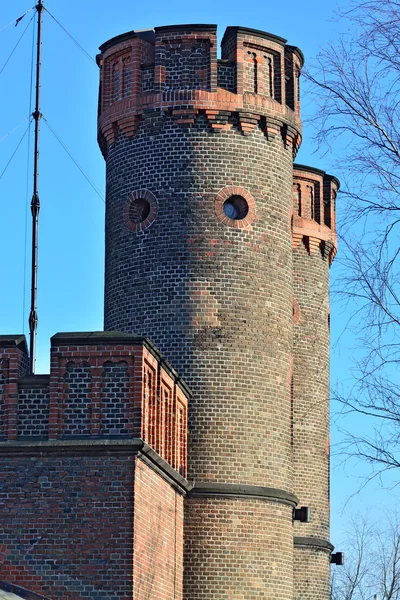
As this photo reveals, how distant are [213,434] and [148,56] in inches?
345

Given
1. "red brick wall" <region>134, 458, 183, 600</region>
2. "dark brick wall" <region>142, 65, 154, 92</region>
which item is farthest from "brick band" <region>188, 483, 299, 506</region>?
"dark brick wall" <region>142, 65, 154, 92</region>

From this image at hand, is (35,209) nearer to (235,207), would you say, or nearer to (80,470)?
(235,207)

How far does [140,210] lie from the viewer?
31031 mm

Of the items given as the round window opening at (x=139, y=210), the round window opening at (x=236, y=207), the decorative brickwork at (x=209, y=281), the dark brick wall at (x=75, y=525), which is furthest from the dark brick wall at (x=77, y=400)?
the round window opening at (x=236, y=207)

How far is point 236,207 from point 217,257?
135 centimetres

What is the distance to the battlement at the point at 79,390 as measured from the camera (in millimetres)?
24047

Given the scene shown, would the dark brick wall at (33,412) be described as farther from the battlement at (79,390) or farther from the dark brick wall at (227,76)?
the dark brick wall at (227,76)

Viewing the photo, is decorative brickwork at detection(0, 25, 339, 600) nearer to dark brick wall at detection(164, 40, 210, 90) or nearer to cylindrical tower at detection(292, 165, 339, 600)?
dark brick wall at detection(164, 40, 210, 90)

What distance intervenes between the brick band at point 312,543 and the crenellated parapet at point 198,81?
10638mm

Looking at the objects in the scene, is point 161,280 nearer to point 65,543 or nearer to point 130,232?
point 130,232

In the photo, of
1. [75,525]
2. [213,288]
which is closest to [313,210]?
[213,288]

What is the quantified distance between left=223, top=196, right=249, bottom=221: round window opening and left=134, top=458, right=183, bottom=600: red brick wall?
644 centimetres

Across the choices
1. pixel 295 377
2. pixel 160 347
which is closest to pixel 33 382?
pixel 160 347

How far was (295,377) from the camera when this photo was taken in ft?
122
